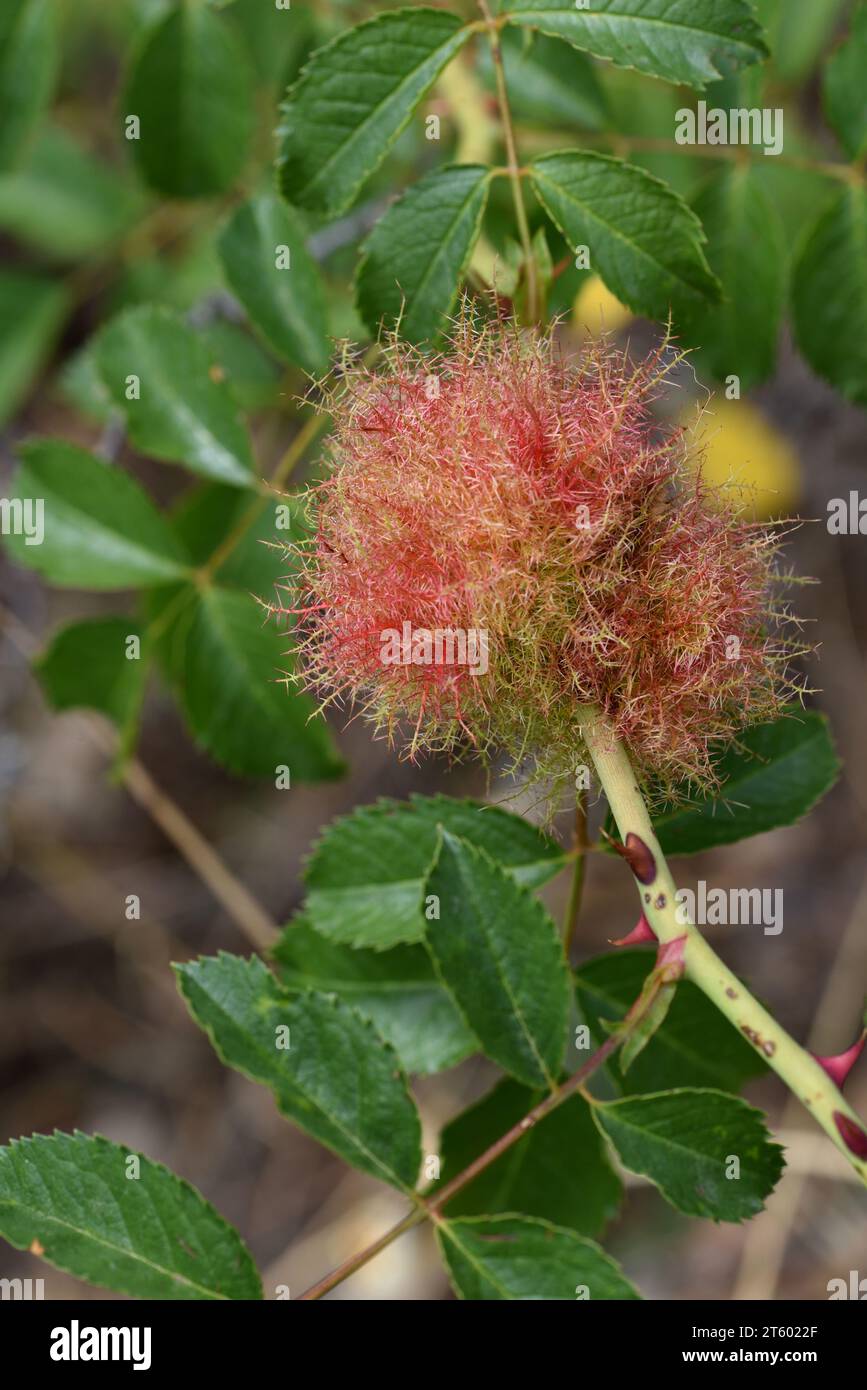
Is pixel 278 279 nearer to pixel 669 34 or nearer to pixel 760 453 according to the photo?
pixel 669 34

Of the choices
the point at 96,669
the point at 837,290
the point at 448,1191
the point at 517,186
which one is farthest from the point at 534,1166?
the point at 837,290

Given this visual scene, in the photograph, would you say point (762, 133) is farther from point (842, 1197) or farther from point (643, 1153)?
point (842, 1197)

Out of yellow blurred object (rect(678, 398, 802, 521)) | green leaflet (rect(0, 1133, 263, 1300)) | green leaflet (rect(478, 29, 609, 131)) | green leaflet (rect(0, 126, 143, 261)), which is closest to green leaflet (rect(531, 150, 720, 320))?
green leaflet (rect(478, 29, 609, 131))

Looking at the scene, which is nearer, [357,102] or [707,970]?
[707,970]

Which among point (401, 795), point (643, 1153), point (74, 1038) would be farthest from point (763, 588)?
point (74, 1038)

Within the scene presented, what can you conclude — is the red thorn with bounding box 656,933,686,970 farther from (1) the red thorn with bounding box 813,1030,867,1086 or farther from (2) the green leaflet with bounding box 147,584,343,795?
(2) the green leaflet with bounding box 147,584,343,795

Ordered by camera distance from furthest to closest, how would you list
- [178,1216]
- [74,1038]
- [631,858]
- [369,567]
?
[74,1038], [178,1216], [369,567], [631,858]
